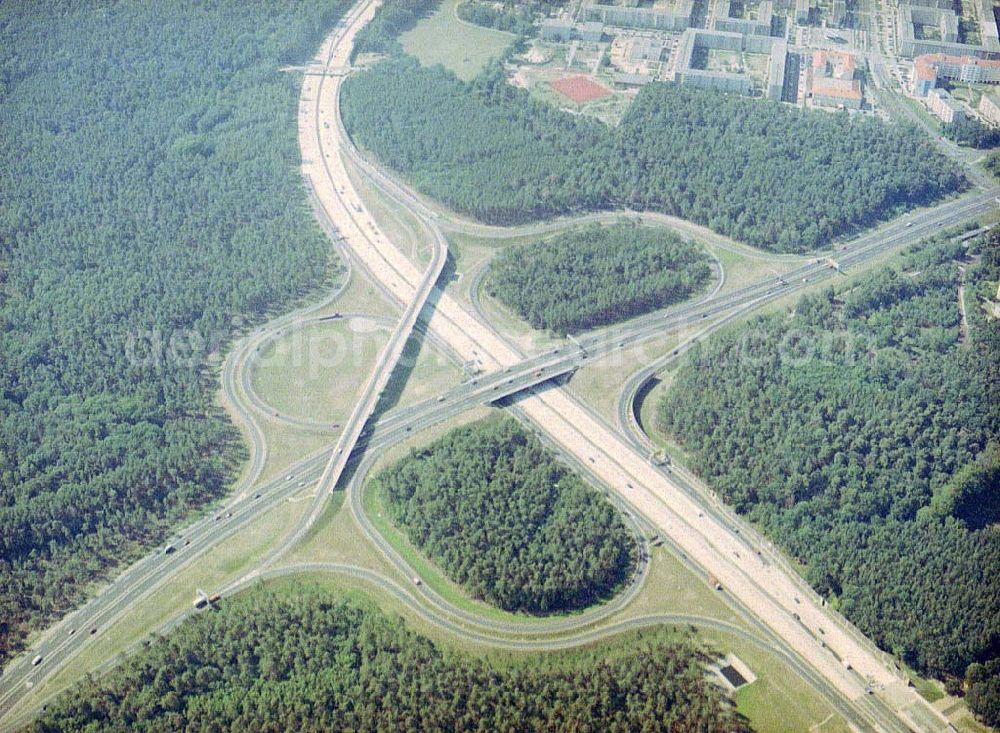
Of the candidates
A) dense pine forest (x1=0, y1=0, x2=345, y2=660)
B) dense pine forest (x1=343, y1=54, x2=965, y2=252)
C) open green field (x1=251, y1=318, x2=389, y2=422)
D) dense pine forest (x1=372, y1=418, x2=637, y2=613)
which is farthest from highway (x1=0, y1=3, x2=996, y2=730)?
dense pine forest (x1=343, y1=54, x2=965, y2=252)

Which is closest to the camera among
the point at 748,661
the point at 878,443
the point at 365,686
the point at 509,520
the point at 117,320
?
the point at 365,686

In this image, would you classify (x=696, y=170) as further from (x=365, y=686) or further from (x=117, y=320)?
(x=365, y=686)

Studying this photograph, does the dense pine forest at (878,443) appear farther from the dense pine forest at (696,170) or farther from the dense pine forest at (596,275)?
the dense pine forest at (696,170)

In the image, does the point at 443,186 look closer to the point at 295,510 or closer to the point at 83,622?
the point at 295,510

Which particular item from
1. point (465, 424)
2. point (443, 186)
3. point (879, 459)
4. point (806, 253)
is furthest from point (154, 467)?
point (806, 253)

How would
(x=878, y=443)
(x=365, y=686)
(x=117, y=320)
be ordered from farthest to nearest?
(x=117, y=320), (x=878, y=443), (x=365, y=686)

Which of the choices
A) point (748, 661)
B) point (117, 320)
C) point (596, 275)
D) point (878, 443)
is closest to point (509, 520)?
point (748, 661)
